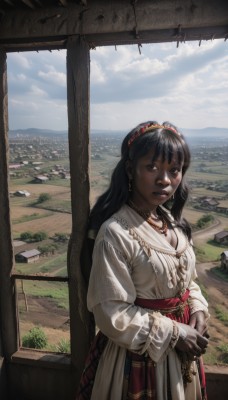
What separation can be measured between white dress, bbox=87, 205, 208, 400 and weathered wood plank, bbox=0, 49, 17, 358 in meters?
1.10

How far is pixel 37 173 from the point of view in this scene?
50719 millimetres

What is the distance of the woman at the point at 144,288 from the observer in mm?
1547

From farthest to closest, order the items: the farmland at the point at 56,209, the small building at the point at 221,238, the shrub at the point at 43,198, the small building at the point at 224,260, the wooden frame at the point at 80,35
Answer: the shrub at the point at 43,198 < the small building at the point at 221,238 < the small building at the point at 224,260 < the farmland at the point at 56,209 < the wooden frame at the point at 80,35

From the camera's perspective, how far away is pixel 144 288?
64.6 inches

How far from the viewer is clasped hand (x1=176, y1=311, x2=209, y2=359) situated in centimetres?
162

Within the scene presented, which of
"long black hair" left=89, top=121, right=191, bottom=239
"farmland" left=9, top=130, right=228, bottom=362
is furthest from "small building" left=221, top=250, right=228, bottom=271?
"long black hair" left=89, top=121, right=191, bottom=239

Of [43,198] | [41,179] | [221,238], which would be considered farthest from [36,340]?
[41,179]

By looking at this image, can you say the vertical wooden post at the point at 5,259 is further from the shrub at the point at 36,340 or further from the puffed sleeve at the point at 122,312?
the shrub at the point at 36,340

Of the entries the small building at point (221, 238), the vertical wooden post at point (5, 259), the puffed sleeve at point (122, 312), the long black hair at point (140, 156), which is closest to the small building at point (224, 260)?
the small building at point (221, 238)

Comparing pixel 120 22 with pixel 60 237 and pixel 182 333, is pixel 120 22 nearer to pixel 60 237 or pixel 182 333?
pixel 182 333

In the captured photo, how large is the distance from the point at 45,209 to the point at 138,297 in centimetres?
3738

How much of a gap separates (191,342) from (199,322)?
0.69ft

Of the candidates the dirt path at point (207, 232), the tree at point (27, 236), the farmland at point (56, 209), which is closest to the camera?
the farmland at point (56, 209)

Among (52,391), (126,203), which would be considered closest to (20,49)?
(126,203)
